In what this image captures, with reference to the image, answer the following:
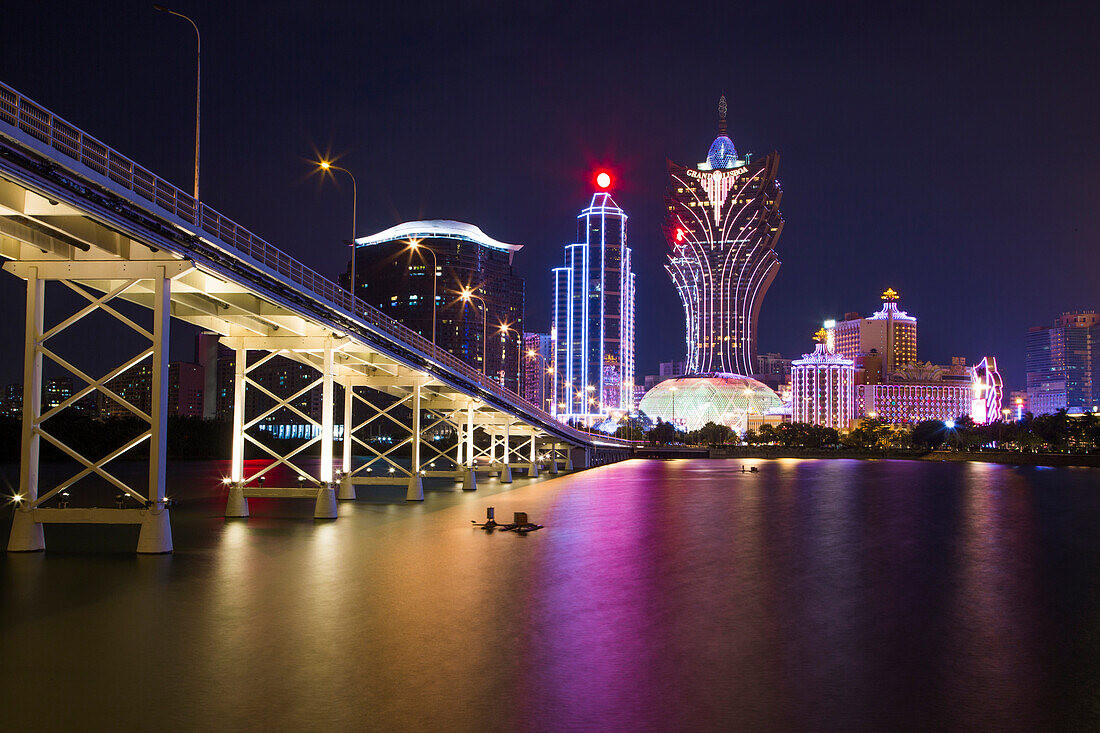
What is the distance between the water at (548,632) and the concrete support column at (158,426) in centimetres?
102

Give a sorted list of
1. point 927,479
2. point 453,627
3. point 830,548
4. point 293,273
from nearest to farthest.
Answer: point 453,627
point 830,548
point 293,273
point 927,479

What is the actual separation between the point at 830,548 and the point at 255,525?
975 inches

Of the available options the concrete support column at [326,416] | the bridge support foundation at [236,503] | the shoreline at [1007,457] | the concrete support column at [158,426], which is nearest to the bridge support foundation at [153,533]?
the concrete support column at [158,426]

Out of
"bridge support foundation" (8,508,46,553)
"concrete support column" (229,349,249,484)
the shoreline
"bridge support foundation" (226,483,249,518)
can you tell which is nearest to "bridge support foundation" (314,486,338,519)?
"bridge support foundation" (226,483,249,518)

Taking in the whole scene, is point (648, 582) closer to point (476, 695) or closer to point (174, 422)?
point (476, 695)

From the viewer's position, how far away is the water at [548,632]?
43.8 feet

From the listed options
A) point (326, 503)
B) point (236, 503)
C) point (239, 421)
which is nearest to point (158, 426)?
point (239, 421)

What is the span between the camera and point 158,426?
94.9ft

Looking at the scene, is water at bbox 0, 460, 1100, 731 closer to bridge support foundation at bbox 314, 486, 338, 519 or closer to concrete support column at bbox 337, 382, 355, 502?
bridge support foundation at bbox 314, 486, 338, 519

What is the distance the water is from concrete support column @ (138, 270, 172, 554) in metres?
1.02

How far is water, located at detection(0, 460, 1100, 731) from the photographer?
13.4m

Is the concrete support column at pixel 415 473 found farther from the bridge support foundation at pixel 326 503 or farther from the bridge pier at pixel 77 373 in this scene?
the bridge pier at pixel 77 373

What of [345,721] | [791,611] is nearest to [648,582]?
[791,611]

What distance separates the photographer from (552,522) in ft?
149
